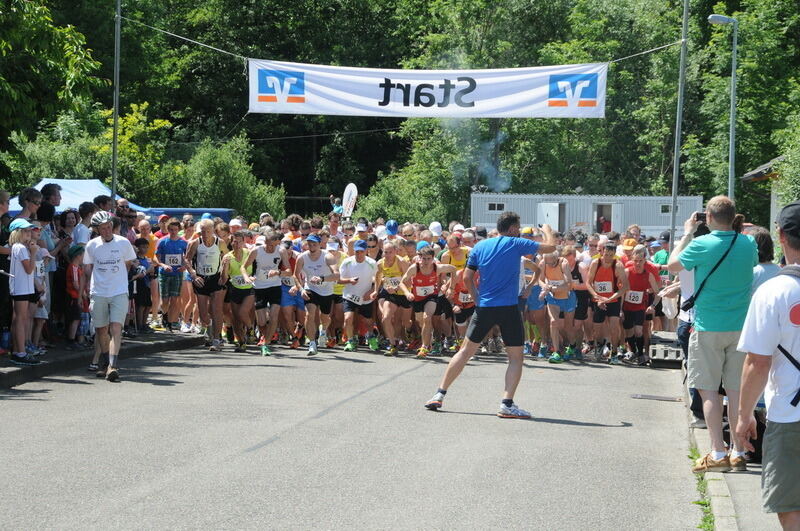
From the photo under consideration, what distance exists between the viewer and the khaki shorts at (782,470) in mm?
4777

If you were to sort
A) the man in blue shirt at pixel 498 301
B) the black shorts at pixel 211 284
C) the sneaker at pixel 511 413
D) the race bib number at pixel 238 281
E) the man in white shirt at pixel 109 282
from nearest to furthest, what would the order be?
1. the sneaker at pixel 511 413
2. the man in blue shirt at pixel 498 301
3. the man in white shirt at pixel 109 282
4. the black shorts at pixel 211 284
5. the race bib number at pixel 238 281

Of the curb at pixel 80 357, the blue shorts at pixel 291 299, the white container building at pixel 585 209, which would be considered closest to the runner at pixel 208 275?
the curb at pixel 80 357

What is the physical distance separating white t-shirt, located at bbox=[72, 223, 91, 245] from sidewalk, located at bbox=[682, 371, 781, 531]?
387 inches

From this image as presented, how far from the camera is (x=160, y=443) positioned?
8953 mm

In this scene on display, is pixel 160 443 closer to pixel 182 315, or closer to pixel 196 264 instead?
pixel 196 264

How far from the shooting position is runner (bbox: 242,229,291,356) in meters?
17.2

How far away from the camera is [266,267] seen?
17.2 metres

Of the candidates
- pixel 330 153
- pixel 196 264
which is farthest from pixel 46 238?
pixel 330 153

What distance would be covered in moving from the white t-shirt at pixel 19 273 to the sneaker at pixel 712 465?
8436 millimetres

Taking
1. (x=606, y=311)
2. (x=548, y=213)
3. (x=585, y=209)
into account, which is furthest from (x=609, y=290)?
(x=585, y=209)

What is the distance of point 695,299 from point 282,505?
3663 mm

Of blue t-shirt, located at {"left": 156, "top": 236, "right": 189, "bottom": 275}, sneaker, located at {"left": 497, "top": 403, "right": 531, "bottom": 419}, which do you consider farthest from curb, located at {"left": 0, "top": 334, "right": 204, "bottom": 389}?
sneaker, located at {"left": 497, "top": 403, "right": 531, "bottom": 419}

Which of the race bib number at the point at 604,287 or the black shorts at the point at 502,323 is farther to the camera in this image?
the race bib number at the point at 604,287

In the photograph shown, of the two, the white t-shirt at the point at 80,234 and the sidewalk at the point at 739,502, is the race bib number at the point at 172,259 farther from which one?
the sidewalk at the point at 739,502
